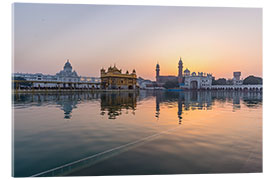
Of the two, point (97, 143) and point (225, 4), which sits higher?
point (225, 4)

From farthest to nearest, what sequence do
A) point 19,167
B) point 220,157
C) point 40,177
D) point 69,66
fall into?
point 69,66
point 220,157
point 19,167
point 40,177

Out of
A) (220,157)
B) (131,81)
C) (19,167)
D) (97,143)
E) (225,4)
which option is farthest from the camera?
(131,81)

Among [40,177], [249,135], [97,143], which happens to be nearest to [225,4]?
[249,135]

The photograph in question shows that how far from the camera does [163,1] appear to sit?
336 inches

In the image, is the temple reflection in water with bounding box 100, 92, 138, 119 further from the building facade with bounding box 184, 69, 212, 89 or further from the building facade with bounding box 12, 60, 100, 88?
the building facade with bounding box 184, 69, 212, 89

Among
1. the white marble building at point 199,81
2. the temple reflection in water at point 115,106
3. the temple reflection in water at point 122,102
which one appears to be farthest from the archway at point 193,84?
the temple reflection in water at point 115,106

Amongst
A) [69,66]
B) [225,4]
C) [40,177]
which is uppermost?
[69,66]

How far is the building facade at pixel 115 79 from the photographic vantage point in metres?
84.4

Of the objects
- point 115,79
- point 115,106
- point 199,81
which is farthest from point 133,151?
point 199,81

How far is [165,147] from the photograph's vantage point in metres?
6.55

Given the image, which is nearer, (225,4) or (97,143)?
(97,143)

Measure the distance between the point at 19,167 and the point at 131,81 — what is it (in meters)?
94.9

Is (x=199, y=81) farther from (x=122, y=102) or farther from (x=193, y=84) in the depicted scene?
(x=122, y=102)

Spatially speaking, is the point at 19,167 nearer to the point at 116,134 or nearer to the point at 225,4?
the point at 116,134
